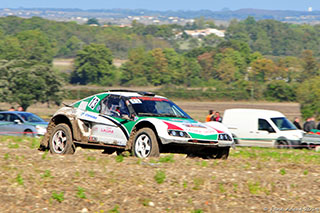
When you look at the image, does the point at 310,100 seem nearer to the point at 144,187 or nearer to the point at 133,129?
the point at 133,129

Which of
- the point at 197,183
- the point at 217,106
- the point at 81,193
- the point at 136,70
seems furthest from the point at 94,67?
the point at 81,193

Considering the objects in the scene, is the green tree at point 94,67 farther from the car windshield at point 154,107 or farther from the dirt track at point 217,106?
the car windshield at point 154,107

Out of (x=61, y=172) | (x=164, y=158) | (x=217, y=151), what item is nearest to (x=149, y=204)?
(x=61, y=172)

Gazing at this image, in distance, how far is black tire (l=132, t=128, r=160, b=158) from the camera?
1069cm

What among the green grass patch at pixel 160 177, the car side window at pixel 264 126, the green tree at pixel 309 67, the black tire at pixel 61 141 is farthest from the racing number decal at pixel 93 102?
the green tree at pixel 309 67

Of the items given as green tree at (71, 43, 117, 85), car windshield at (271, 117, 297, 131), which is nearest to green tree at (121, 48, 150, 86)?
green tree at (71, 43, 117, 85)

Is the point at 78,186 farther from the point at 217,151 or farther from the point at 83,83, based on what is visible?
the point at 83,83

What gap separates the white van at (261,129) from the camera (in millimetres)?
21125

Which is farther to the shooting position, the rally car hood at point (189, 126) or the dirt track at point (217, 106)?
the dirt track at point (217, 106)

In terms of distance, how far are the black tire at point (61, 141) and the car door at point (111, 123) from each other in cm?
51

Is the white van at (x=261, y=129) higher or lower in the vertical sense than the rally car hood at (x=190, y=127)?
lower

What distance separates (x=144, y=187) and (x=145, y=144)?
2474 mm

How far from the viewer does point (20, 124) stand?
2247 cm

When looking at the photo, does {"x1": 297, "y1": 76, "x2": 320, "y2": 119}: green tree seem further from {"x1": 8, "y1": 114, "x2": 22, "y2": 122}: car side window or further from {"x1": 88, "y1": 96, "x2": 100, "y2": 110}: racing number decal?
{"x1": 88, "y1": 96, "x2": 100, "y2": 110}: racing number decal
